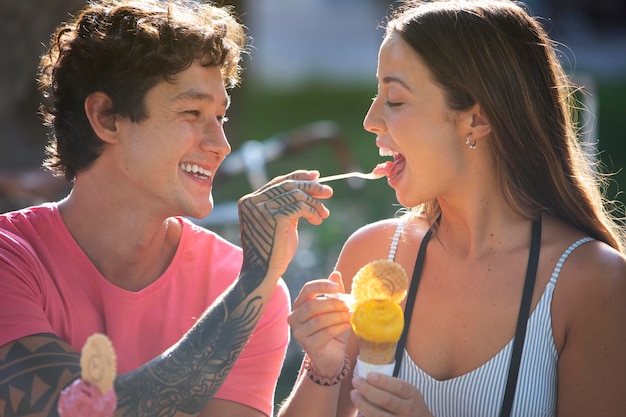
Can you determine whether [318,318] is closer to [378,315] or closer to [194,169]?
[378,315]

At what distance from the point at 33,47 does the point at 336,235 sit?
10.9 ft

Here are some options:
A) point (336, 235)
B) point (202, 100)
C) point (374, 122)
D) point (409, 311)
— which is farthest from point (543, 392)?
point (336, 235)

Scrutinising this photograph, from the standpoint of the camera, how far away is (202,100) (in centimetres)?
317

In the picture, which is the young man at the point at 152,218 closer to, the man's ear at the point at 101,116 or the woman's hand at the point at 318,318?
the man's ear at the point at 101,116

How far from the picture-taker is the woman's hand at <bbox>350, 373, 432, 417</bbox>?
2.51 metres

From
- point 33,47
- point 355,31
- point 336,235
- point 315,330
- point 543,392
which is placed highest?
point 315,330

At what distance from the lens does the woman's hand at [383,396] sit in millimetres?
2508

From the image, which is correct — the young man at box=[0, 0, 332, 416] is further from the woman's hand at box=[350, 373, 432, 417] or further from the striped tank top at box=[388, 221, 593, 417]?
the striped tank top at box=[388, 221, 593, 417]

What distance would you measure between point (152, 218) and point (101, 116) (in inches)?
15.9

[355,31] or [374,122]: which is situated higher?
[374,122]

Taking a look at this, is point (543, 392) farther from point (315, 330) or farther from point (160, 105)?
point (160, 105)

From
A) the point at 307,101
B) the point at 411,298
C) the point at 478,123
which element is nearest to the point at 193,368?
the point at 411,298

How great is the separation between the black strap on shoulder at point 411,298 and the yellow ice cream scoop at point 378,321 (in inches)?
21.0

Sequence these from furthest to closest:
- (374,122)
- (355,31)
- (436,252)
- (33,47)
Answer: (355,31), (33,47), (436,252), (374,122)
